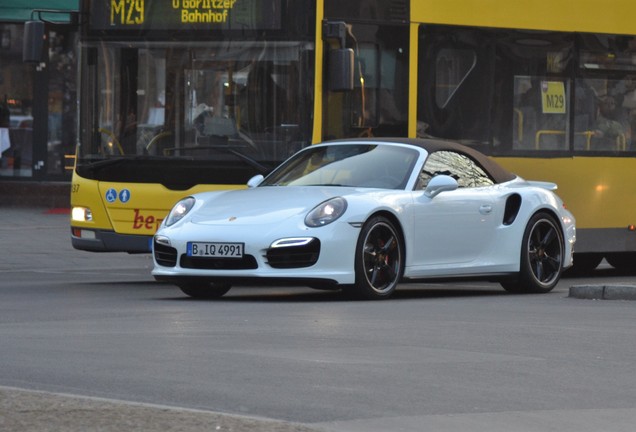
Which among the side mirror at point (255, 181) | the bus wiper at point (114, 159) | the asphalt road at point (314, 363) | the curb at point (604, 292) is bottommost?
the curb at point (604, 292)

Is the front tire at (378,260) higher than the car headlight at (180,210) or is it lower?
lower

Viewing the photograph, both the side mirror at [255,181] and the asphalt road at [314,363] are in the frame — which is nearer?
the asphalt road at [314,363]

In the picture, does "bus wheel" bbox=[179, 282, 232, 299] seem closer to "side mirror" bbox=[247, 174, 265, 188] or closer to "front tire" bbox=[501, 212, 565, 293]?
"side mirror" bbox=[247, 174, 265, 188]

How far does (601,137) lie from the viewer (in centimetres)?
1722

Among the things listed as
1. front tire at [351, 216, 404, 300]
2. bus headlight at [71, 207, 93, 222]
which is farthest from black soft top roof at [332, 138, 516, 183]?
bus headlight at [71, 207, 93, 222]

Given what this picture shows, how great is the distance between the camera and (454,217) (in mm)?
13445

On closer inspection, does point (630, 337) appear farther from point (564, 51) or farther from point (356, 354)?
point (564, 51)

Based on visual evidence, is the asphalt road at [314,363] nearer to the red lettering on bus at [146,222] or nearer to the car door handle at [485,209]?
the car door handle at [485,209]

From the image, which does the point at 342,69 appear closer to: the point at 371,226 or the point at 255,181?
the point at 255,181

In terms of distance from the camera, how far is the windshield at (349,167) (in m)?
13.4

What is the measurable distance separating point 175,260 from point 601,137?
20.0ft

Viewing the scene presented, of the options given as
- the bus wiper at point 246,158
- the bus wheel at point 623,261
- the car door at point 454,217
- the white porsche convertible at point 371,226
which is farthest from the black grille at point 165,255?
the bus wheel at point 623,261

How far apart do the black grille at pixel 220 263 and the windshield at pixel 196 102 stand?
8.87 feet

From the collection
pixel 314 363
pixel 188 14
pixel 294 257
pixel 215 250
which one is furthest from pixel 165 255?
pixel 314 363
